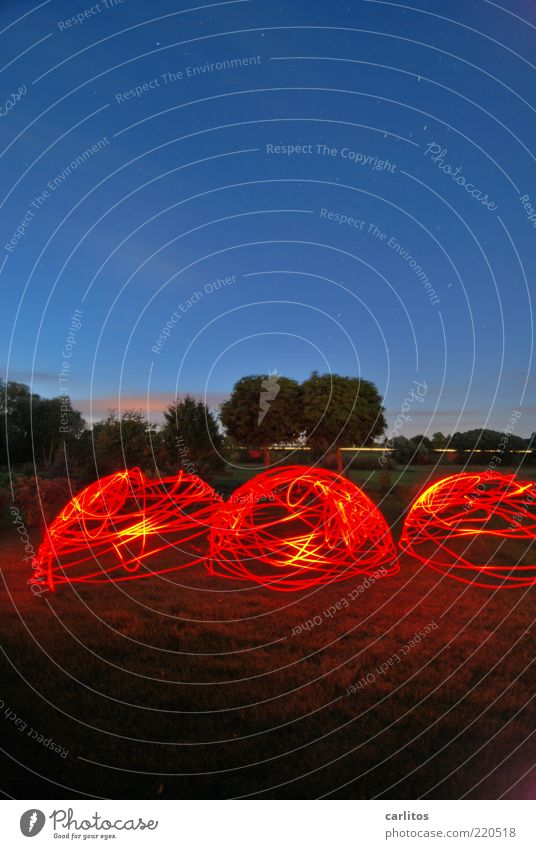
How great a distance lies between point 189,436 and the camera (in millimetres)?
16094

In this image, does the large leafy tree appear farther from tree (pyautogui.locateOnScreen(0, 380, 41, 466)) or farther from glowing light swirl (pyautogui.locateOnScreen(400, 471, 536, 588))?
glowing light swirl (pyautogui.locateOnScreen(400, 471, 536, 588))

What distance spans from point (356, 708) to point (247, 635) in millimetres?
1647

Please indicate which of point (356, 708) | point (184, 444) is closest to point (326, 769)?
point (356, 708)

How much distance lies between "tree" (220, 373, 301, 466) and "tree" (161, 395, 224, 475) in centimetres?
314

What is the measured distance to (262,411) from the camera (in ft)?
63.6

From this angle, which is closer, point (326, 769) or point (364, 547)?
point (326, 769)

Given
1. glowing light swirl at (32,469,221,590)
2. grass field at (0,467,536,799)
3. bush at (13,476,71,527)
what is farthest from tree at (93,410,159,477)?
grass field at (0,467,536,799)

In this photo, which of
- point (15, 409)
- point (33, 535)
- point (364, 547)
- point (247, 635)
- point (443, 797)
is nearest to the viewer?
point (443, 797)

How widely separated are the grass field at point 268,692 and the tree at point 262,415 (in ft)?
41.0

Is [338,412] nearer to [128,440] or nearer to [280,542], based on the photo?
[128,440]

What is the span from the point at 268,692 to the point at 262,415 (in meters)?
14.8

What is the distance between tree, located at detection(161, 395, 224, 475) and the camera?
15906 millimetres

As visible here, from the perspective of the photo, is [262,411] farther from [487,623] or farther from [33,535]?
[487,623]

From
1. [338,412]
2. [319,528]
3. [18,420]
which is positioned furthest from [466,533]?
[18,420]
